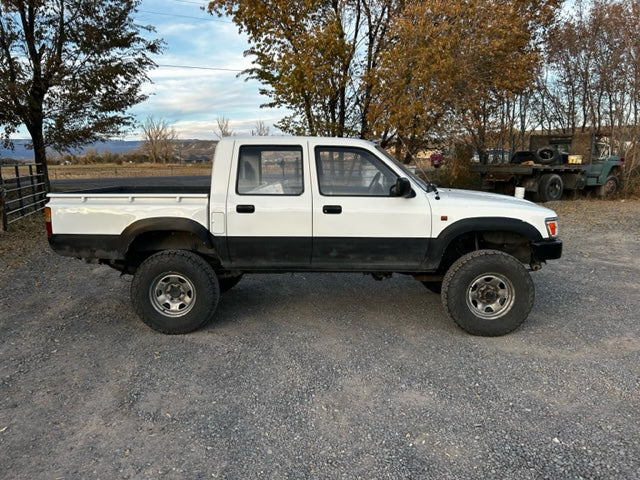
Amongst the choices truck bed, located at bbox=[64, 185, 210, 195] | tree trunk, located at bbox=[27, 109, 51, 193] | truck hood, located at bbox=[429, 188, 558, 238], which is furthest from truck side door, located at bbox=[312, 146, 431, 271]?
tree trunk, located at bbox=[27, 109, 51, 193]

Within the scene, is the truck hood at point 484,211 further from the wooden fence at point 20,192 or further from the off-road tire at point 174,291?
the wooden fence at point 20,192

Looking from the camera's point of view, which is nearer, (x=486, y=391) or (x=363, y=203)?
(x=486, y=391)

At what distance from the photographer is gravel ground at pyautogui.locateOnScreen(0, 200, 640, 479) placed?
8.23ft

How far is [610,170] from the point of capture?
15.3 metres

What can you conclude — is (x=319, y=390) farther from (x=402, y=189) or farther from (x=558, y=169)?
(x=558, y=169)

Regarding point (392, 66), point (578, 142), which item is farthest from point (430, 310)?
point (578, 142)

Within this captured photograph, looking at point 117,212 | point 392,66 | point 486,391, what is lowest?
point 486,391

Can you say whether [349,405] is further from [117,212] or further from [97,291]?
[97,291]

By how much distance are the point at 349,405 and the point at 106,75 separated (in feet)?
39.2

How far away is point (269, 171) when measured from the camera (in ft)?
13.9

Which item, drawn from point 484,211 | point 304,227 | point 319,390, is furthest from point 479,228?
point 319,390

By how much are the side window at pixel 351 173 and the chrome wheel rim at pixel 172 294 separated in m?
1.60

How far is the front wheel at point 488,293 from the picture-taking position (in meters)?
4.10

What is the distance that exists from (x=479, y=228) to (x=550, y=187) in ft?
38.2
